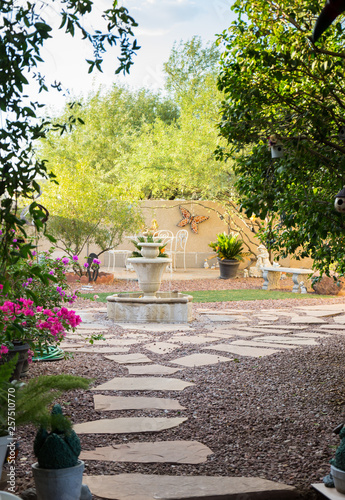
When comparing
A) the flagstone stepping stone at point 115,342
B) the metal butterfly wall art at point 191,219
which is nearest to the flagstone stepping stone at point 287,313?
the flagstone stepping stone at point 115,342

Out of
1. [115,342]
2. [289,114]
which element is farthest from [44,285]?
[289,114]

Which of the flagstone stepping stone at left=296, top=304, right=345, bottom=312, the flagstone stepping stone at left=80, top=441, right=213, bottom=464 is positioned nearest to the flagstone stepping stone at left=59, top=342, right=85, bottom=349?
the flagstone stepping stone at left=80, top=441, right=213, bottom=464

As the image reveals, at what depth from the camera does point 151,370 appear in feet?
13.9

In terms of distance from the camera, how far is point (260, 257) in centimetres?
1320

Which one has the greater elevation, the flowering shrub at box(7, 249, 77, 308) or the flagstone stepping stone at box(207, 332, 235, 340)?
the flowering shrub at box(7, 249, 77, 308)

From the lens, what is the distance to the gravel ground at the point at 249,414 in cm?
237

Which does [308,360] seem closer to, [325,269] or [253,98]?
[325,269]

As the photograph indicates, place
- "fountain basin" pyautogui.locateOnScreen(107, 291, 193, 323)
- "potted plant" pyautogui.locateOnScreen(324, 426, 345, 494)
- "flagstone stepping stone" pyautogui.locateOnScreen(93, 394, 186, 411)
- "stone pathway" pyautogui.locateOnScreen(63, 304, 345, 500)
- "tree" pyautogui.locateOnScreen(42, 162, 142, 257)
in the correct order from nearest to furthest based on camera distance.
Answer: "potted plant" pyautogui.locateOnScreen(324, 426, 345, 494) → "stone pathway" pyautogui.locateOnScreen(63, 304, 345, 500) → "flagstone stepping stone" pyautogui.locateOnScreen(93, 394, 186, 411) → "fountain basin" pyautogui.locateOnScreen(107, 291, 193, 323) → "tree" pyautogui.locateOnScreen(42, 162, 142, 257)

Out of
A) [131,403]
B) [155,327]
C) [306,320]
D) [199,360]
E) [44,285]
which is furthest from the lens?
[306,320]

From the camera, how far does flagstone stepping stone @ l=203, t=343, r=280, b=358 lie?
4.83 metres

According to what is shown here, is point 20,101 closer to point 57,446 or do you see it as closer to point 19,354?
point 57,446

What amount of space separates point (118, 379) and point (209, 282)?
832cm

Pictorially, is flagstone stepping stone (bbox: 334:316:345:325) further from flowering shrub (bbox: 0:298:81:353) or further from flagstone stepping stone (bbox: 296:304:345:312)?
flowering shrub (bbox: 0:298:81:353)

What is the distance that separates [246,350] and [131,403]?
6.34 feet
